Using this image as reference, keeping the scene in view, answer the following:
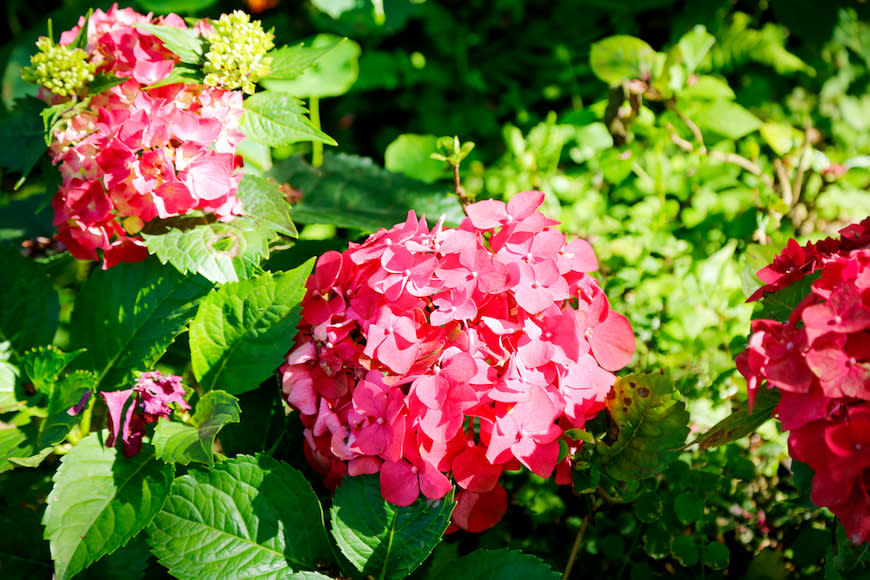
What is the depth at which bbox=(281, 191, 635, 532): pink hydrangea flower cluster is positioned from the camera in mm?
988

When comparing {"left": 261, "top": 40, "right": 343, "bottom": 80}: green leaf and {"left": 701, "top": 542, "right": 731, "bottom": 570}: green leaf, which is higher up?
{"left": 261, "top": 40, "right": 343, "bottom": 80}: green leaf

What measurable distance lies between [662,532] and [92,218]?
1245 mm

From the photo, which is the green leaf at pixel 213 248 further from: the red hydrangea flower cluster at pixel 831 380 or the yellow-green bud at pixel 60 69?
the red hydrangea flower cluster at pixel 831 380

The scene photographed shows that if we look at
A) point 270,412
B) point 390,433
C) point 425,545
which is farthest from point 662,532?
point 270,412

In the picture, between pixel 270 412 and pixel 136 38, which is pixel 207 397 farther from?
pixel 136 38

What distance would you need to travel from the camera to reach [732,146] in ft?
6.73

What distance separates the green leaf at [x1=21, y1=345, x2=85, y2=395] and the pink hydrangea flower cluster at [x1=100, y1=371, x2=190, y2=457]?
0.42 ft

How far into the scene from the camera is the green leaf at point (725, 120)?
191cm

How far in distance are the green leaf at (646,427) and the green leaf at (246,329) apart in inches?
22.9

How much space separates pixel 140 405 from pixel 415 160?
121 cm

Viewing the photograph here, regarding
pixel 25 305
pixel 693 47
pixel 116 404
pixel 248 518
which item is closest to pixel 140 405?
pixel 116 404

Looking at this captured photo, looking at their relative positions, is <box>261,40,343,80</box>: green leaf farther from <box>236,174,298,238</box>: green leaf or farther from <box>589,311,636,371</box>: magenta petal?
<box>589,311,636,371</box>: magenta petal

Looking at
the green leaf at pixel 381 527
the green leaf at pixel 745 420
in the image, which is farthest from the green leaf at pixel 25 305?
the green leaf at pixel 745 420

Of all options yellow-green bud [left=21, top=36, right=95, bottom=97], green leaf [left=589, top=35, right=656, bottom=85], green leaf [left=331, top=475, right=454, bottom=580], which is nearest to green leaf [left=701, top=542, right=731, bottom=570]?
green leaf [left=331, top=475, right=454, bottom=580]
